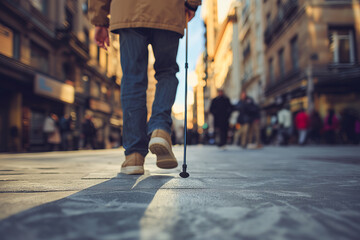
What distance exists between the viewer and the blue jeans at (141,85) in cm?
→ 201

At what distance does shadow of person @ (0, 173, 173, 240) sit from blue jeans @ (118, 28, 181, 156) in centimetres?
83

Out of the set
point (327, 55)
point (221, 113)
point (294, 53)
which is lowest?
point (221, 113)

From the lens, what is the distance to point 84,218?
0.81 meters

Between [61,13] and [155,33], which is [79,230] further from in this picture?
[61,13]

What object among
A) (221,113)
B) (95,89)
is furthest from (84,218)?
(95,89)

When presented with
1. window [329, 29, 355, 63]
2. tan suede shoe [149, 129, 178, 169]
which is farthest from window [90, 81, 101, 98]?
tan suede shoe [149, 129, 178, 169]

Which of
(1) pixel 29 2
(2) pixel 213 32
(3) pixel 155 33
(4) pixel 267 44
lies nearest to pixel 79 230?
(3) pixel 155 33

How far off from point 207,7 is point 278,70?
35178 millimetres

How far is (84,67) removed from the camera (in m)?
18.1

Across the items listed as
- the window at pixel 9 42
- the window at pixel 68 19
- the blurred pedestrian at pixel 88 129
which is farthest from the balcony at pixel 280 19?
the window at pixel 9 42

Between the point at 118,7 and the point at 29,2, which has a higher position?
the point at 29,2

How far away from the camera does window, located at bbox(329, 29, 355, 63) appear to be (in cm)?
1435

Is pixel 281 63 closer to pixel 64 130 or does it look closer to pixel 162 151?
pixel 64 130

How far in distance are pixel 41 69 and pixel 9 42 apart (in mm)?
2542
